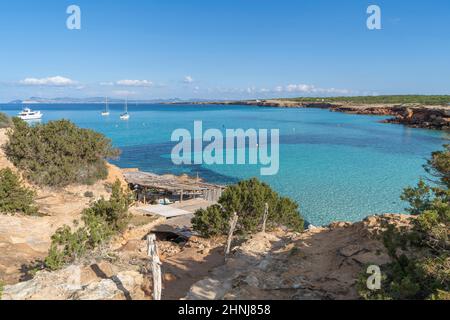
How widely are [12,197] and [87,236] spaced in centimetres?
684

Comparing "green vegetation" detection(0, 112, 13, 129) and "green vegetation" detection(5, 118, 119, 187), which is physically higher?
"green vegetation" detection(0, 112, 13, 129)

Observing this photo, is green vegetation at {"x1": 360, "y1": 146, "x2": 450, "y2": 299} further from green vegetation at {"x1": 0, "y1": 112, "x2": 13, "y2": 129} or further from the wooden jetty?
green vegetation at {"x1": 0, "y1": 112, "x2": 13, "y2": 129}

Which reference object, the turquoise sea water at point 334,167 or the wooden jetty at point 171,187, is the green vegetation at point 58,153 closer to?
the wooden jetty at point 171,187

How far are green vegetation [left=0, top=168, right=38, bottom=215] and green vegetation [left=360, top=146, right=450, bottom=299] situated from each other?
49.6 ft

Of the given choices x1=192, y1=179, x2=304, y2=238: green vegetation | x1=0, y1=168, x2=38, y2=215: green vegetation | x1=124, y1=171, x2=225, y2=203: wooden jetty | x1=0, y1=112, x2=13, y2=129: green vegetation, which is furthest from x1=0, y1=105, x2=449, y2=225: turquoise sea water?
x1=0, y1=168, x2=38, y2=215: green vegetation

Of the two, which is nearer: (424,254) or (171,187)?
(424,254)

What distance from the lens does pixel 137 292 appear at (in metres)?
8.48

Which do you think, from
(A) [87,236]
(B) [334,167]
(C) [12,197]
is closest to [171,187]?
(C) [12,197]

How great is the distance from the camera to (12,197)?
15.2 metres

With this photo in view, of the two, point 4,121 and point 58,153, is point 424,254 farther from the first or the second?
point 4,121

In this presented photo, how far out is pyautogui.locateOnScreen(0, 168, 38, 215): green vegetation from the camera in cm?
1489

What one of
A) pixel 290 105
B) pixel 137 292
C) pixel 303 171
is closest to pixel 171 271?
pixel 137 292
